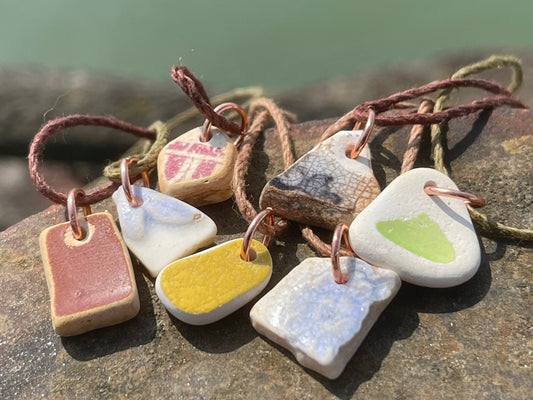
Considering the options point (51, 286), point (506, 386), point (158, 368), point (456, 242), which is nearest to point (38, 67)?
point (51, 286)

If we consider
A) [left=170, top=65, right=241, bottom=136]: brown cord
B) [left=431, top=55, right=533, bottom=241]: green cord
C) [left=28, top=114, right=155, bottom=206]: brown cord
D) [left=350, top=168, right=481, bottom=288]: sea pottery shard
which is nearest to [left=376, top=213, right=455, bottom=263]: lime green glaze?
[left=350, top=168, right=481, bottom=288]: sea pottery shard

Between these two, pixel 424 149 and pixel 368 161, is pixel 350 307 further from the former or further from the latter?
pixel 424 149

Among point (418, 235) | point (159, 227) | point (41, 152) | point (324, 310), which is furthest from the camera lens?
point (41, 152)

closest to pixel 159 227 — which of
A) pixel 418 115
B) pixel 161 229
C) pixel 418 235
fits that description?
pixel 161 229

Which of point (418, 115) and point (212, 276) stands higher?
point (418, 115)

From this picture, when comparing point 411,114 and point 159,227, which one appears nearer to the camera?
point 159,227

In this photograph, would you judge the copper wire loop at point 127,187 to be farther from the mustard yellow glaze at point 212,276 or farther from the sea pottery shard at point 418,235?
the sea pottery shard at point 418,235

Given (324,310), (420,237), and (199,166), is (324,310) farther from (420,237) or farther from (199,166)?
(199,166)

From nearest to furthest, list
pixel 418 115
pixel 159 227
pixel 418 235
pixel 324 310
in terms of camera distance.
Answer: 1. pixel 324 310
2. pixel 418 235
3. pixel 159 227
4. pixel 418 115
